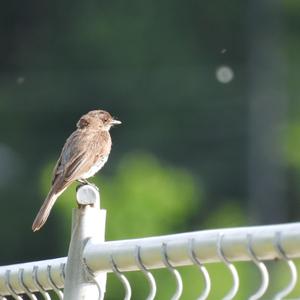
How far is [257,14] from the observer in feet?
99.2

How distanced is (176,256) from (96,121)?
5037 mm

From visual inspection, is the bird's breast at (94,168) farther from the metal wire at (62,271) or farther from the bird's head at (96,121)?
the metal wire at (62,271)

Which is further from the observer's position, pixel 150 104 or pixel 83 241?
pixel 150 104

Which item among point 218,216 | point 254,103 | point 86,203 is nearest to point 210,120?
point 254,103

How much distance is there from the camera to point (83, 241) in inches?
170

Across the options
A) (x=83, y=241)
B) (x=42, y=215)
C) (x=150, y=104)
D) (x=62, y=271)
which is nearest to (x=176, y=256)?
(x=83, y=241)

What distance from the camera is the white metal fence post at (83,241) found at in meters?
4.29

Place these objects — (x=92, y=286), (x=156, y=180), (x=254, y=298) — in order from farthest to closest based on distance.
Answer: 1. (x=156, y=180)
2. (x=92, y=286)
3. (x=254, y=298)

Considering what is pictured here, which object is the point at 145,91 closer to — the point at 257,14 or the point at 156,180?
the point at 257,14

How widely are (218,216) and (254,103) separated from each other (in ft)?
10.3

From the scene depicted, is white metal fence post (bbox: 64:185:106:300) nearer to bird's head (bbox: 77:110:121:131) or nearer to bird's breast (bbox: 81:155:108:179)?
bird's breast (bbox: 81:155:108:179)

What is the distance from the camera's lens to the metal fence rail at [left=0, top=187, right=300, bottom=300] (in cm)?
354

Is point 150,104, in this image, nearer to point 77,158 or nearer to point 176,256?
point 77,158

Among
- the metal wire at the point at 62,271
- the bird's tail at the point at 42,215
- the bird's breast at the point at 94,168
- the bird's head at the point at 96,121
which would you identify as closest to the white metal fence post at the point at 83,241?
the metal wire at the point at 62,271
